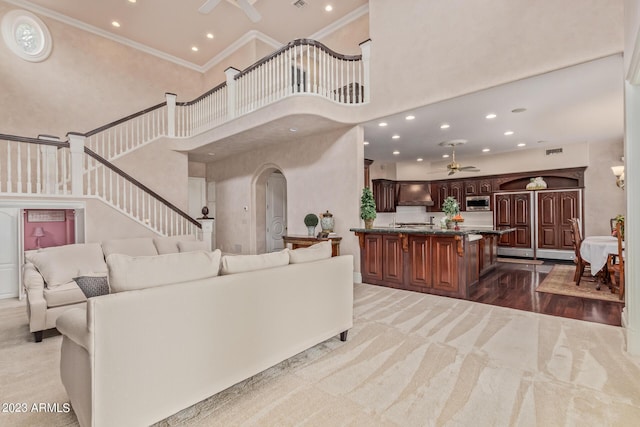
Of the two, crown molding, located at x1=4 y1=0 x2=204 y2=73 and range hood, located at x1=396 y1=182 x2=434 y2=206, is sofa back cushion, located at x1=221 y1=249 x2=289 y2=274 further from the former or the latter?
crown molding, located at x1=4 y1=0 x2=204 y2=73

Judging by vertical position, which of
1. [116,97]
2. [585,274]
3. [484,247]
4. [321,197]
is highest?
[116,97]

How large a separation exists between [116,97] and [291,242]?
592 cm

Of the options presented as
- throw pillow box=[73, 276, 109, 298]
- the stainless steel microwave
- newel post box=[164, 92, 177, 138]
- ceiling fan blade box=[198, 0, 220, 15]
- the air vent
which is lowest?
throw pillow box=[73, 276, 109, 298]

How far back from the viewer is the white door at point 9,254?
14.5ft

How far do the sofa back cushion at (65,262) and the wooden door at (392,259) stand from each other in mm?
4074

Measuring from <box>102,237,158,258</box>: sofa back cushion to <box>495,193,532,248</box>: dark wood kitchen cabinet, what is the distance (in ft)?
27.8

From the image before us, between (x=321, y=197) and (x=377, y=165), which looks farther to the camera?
(x=377, y=165)

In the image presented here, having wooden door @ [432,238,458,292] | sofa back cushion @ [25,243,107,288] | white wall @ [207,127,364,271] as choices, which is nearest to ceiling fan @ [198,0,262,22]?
white wall @ [207,127,364,271]

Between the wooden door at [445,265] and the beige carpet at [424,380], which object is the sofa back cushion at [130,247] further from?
the wooden door at [445,265]

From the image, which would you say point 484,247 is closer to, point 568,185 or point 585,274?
point 585,274

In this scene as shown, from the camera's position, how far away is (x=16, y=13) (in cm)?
612

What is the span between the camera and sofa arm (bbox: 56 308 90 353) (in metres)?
1.48

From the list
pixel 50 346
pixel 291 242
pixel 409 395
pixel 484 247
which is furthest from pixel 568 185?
pixel 50 346

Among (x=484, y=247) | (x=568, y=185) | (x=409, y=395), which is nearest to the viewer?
(x=409, y=395)
